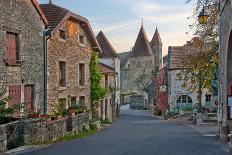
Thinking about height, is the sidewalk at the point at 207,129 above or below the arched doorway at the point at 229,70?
below

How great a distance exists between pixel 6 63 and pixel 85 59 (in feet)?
Result: 38.4

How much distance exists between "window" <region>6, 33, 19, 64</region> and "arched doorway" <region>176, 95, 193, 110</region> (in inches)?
1384

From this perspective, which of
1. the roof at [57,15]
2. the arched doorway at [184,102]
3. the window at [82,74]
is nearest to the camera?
the roof at [57,15]

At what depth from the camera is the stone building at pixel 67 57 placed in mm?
23250

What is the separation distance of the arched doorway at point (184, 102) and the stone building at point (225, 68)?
3571 cm

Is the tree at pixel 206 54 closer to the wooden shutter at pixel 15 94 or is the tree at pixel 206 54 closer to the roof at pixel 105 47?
the wooden shutter at pixel 15 94

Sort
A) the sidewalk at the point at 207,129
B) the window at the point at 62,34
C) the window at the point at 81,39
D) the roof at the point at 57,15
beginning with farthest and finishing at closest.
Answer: the window at the point at 81,39
the window at the point at 62,34
the roof at the point at 57,15
the sidewalk at the point at 207,129

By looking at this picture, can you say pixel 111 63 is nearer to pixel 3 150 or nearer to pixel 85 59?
pixel 85 59

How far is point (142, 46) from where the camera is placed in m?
89.9

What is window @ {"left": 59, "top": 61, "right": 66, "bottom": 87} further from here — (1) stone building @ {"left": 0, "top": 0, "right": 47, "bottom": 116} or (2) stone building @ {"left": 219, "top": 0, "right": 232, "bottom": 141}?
(2) stone building @ {"left": 219, "top": 0, "right": 232, "bottom": 141}

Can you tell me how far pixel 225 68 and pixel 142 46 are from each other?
74735 millimetres

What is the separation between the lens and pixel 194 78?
107 feet

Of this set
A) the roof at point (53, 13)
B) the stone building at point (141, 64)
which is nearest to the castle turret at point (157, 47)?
the stone building at point (141, 64)

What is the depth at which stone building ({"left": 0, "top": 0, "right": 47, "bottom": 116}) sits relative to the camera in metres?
18.0
